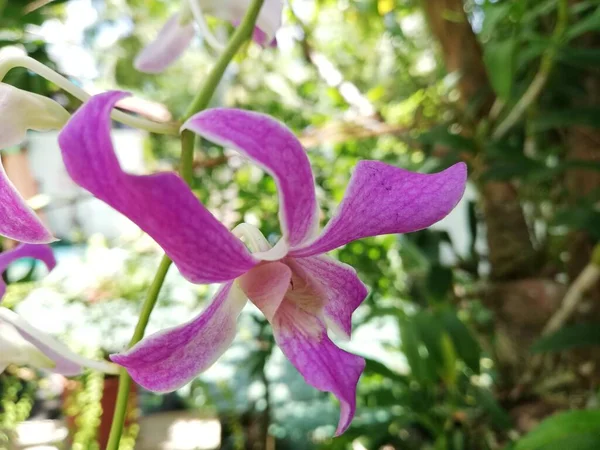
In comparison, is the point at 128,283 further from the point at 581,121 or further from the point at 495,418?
the point at 581,121

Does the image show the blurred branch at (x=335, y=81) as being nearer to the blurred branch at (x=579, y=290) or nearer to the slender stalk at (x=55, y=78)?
the blurred branch at (x=579, y=290)

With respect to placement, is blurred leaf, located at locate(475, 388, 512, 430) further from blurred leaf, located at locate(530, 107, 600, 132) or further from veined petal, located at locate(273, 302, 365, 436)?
veined petal, located at locate(273, 302, 365, 436)

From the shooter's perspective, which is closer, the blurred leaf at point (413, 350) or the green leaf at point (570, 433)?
the green leaf at point (570, 433)

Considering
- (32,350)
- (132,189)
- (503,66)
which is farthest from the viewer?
(503,66)

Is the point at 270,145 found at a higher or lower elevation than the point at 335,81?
higher

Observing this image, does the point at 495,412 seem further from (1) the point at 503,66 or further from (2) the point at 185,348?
(2) the point at 185,348

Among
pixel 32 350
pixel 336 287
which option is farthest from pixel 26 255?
pixel 336 287

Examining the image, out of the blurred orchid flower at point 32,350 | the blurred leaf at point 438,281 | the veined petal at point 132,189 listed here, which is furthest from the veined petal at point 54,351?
the blurred leaf at point 438,281

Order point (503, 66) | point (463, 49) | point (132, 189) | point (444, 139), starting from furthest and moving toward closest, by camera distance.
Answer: point (463, 49), point (444, 139), point (503, 66), point (132, 189)
